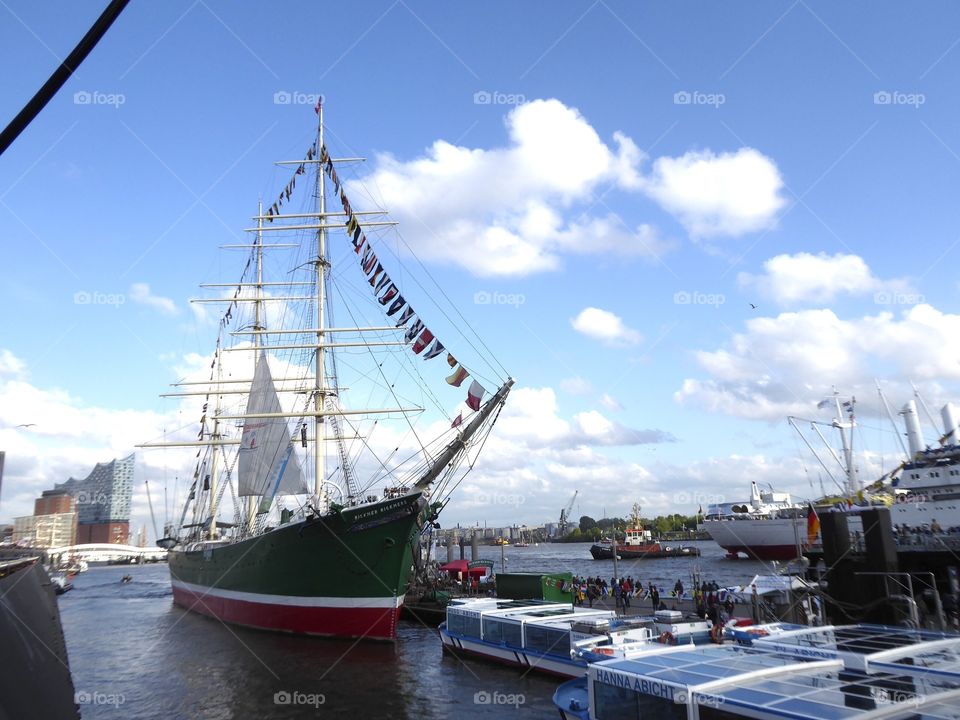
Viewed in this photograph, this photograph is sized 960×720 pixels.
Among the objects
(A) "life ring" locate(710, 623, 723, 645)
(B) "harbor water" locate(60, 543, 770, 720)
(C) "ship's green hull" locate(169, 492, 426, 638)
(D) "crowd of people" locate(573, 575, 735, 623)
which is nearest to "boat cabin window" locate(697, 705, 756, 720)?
(A) "life ring" locate(710, 623, 723, 645)

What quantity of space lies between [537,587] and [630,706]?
19980 millimetres

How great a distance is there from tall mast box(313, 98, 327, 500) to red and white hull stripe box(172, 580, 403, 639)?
525 centimetres

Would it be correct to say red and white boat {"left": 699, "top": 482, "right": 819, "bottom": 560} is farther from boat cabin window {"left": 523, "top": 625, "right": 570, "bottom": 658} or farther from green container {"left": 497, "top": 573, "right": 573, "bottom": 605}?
boat cabin window {"left": 523, "top": 625, "right": 570, "bottom": 658}

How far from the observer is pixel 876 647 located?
507 inches

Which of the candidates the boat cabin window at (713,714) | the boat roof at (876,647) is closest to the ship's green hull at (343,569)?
the boat roof at (876,647)

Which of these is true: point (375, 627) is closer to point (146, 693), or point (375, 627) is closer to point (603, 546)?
point (146, 693)

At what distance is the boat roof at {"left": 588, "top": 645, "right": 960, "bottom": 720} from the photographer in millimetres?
9375

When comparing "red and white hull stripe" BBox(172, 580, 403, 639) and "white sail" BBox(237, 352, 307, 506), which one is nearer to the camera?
"red and white hull stripe" BBox(172, 580, 403, 639)

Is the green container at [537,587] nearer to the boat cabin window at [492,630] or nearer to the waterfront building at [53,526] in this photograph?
the boat cabin window at [492,630]

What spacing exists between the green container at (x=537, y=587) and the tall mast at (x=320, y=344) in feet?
35.7

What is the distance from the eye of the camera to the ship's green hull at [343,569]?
101 ft

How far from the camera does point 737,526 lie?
83.8m

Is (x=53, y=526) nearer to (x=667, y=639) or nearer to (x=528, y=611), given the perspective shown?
(x=528, y=611)

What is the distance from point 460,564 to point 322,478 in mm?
16177
